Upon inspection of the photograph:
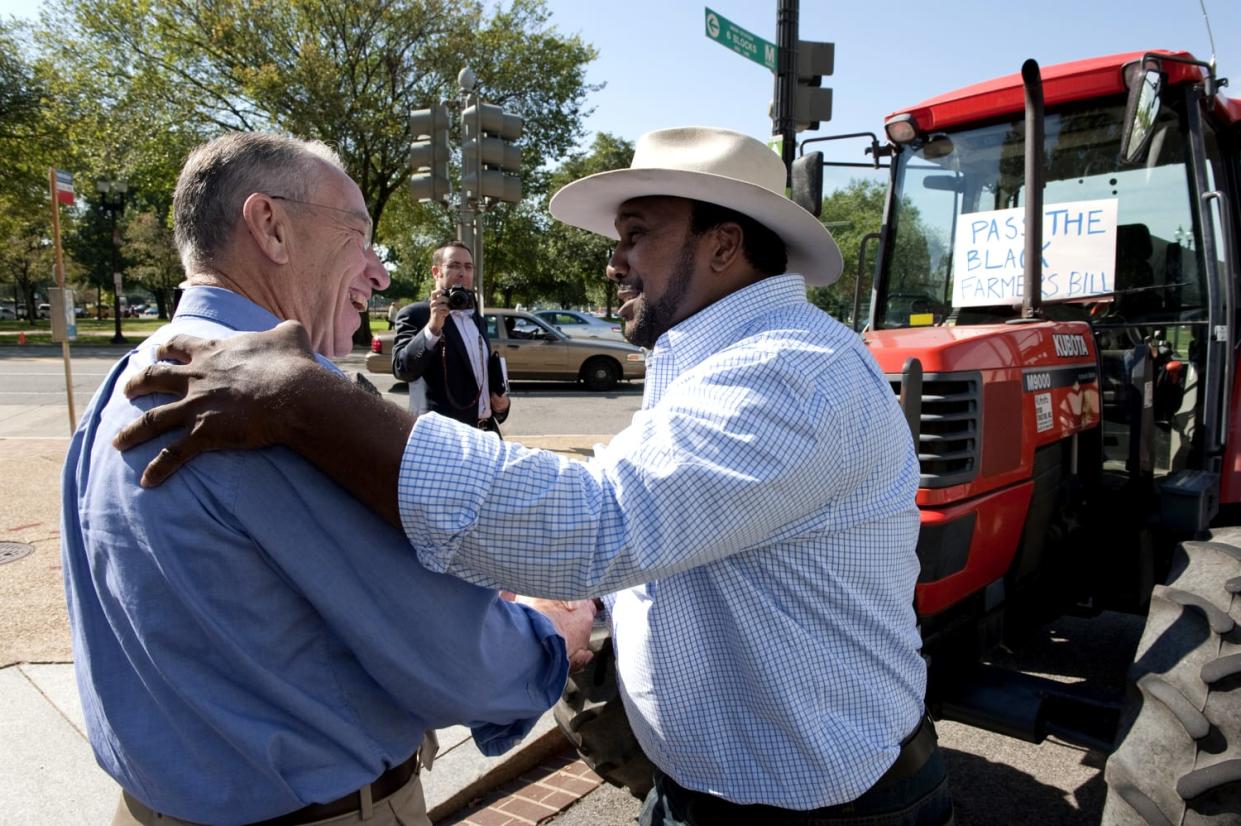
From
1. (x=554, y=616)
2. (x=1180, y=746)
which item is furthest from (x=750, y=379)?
(x=1180, y=746)

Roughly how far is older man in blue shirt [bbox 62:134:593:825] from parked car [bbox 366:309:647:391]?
602 inches

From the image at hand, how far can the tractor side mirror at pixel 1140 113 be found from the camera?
2.96 metres

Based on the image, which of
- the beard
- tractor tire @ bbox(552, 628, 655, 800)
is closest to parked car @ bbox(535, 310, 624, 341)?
tractor tire @ bbox(552, 628, 655, 800)

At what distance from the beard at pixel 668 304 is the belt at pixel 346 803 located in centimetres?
90

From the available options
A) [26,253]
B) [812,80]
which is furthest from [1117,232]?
[26,253]

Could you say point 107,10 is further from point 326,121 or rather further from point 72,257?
point 72,257

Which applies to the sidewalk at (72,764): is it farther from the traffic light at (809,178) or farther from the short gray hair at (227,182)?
the traffic light at (809,178)

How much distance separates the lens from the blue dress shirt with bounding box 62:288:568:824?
3.99 feet

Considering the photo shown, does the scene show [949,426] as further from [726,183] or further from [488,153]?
[488,153]

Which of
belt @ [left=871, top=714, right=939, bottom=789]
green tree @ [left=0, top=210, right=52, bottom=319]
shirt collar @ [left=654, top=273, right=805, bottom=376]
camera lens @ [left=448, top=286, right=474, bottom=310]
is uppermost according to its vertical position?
green tree @ [left=0, top=210, right=52, bottom=319]

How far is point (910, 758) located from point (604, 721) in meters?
0.73

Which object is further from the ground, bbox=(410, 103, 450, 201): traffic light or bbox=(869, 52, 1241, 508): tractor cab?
bbox=(410, 103, 450, 201): traffic light

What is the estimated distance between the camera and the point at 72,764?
339 centimetres

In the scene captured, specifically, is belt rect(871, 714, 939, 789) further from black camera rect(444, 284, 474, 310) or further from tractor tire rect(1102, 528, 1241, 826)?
black camera rect(444, 284, 474, 310)
